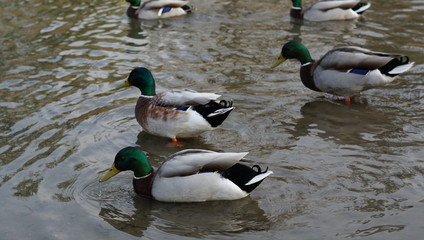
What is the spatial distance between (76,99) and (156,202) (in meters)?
3.07

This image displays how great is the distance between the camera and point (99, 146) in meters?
7.63

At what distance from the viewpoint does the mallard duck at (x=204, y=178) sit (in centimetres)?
610

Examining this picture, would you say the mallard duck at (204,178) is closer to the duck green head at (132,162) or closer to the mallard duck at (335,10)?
the duck green head at (132,162)

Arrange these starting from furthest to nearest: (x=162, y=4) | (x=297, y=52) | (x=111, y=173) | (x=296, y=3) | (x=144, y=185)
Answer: (x=162, y=4)
(x=296, y=3)
(x=297, y=52)
(x=111, y=173)
(x=144, y=185)

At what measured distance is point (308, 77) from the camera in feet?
28.8

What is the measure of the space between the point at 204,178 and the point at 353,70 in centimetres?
306

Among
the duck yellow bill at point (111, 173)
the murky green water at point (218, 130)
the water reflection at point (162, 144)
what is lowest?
the water reflection at point (162, 144)

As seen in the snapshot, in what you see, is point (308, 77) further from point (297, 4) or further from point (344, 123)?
point (297, 4)

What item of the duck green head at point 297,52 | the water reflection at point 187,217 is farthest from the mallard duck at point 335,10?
the water reflection at point 187,217

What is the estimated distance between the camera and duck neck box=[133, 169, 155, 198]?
6.39m

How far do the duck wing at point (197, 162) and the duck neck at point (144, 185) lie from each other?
18cm

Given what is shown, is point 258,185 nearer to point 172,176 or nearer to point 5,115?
point 172,176

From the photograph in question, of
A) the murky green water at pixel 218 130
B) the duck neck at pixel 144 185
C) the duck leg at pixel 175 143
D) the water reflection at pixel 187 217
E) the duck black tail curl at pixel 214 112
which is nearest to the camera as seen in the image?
the water reflection at pixel 187 217

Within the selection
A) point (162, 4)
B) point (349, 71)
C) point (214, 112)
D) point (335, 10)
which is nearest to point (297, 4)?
point (335, 10)
